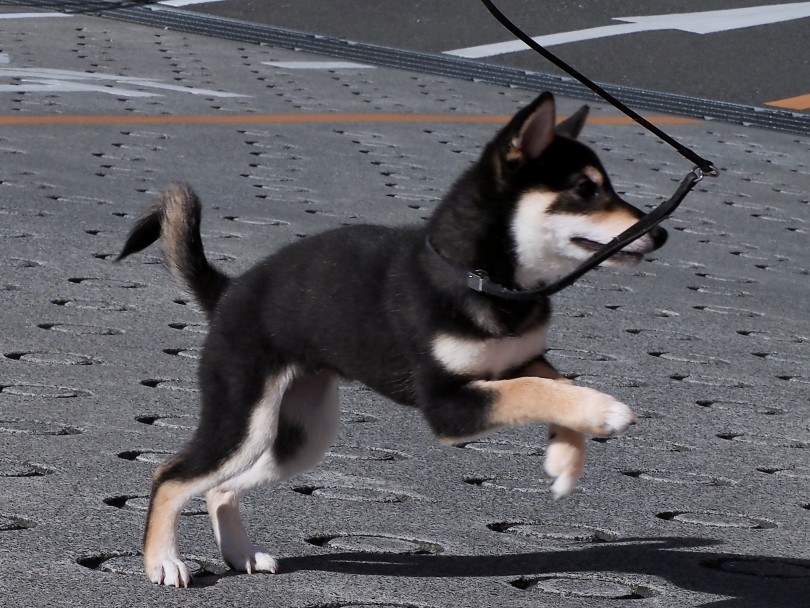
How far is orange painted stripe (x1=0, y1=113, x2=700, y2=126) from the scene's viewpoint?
10.7 m

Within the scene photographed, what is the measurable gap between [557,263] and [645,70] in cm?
1188

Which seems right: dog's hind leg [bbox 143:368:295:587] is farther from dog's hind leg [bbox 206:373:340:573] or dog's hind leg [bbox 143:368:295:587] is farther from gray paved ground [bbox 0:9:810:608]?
gray paved ground [bbox 0:9:810:608]

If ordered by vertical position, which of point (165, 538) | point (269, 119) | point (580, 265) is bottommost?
point (165, 538)

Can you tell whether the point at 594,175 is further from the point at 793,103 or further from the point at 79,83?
the point at 793,103

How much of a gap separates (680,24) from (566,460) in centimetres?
1462

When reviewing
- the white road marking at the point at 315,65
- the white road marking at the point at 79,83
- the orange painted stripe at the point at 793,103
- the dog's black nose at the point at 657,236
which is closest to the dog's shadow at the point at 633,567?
the dog's black nose at the point at 657,236

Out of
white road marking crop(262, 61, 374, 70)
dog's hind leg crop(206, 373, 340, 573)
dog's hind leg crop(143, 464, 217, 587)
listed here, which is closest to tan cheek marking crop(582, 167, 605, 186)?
dog's hind leg crop(206, 373, 340, 573)

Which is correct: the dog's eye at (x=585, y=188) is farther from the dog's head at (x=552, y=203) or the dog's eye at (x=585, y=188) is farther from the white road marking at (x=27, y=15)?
the white road marking at (x=27, y=15)

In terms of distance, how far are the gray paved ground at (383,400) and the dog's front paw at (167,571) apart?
0.03 meters

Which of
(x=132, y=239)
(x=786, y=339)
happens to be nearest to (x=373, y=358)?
(x=132, y=239)

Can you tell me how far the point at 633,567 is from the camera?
4.15 m

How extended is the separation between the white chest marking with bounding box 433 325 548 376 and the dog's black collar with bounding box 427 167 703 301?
13cm

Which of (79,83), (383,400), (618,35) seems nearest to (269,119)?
(79,83)

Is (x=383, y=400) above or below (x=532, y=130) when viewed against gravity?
below
